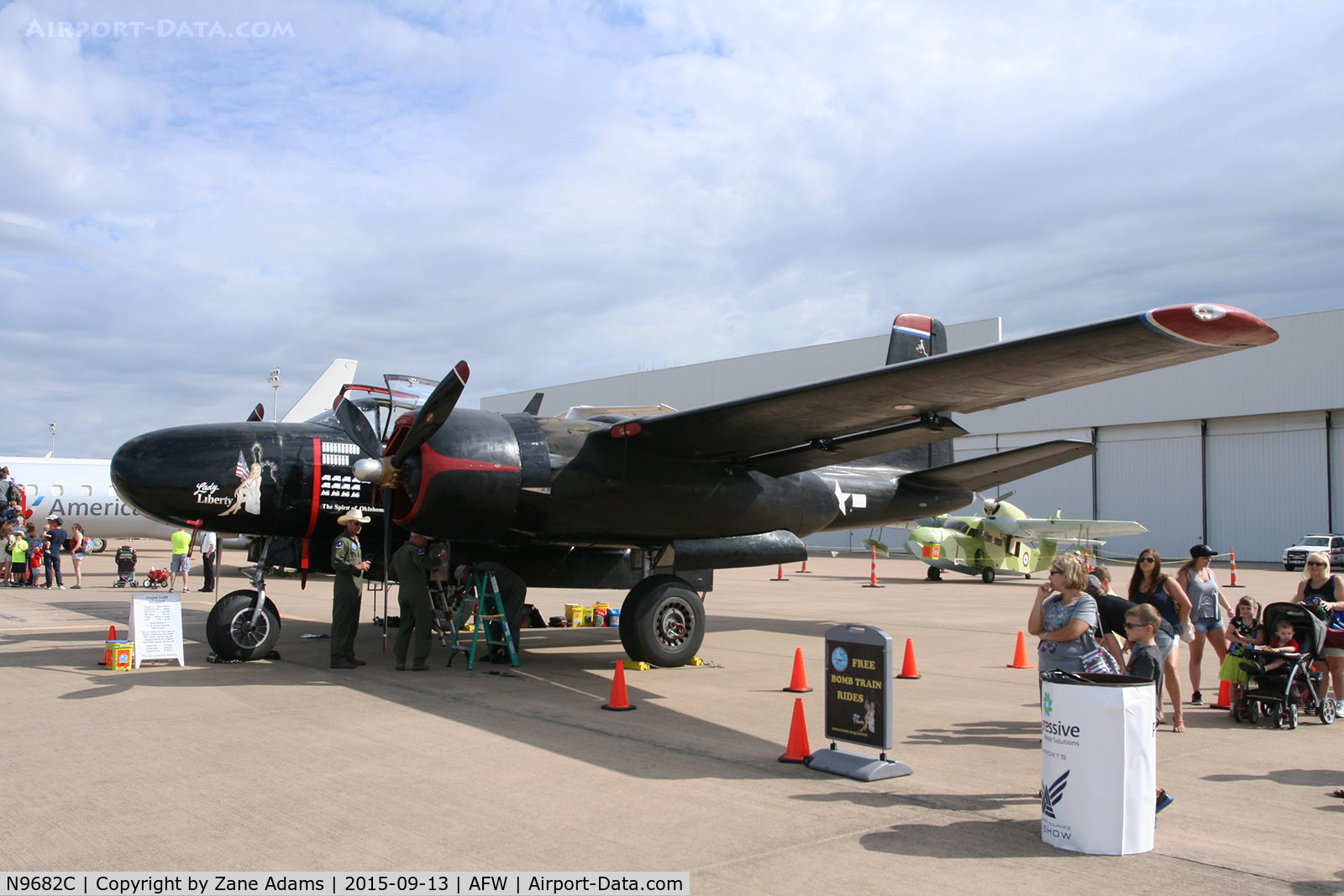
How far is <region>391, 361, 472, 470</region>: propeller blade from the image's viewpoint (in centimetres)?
889

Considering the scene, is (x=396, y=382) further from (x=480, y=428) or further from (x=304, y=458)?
(x=480, y=428)

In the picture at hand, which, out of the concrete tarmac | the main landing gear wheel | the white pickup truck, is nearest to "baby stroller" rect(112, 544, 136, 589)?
the concrete tarmac

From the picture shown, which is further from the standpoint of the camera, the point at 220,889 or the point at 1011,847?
the point at 1011,847

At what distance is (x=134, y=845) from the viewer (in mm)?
4633

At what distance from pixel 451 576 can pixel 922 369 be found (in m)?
7.15

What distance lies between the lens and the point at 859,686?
6.27m

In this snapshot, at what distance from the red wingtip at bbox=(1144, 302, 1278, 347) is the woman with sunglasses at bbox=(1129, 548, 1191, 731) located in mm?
2191

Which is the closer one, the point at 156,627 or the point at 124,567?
the point at 156,627

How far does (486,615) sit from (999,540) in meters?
24.0

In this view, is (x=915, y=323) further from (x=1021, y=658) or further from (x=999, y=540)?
(x=999, y=540)

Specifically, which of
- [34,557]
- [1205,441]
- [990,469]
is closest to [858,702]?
[990,469]

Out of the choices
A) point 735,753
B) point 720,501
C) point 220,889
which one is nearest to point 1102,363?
point 735,753

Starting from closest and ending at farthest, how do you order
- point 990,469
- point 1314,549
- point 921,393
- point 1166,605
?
1. point 1166,605
2. point 921,393
3. point 990,469
4. point 1314,549

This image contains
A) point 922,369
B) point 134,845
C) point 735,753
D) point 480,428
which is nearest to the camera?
point 134,845
